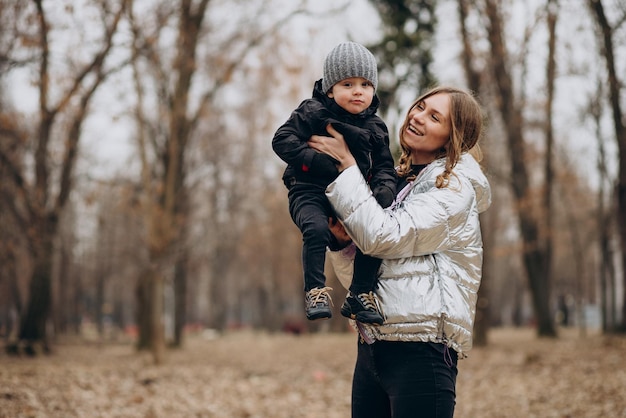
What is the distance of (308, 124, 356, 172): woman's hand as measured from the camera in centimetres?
265

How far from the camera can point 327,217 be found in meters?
2.79

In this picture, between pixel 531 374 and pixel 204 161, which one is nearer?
pixel 531 374

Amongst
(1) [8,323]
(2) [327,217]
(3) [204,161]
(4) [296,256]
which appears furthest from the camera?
(4) [296,256]

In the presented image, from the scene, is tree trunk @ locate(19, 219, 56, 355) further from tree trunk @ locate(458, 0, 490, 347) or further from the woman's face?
the woman's face

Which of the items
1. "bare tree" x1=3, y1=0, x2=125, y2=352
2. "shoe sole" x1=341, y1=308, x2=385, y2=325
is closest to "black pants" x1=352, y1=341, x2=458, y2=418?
"shoe sole" x1=341, y1=308, x2=385, y2=325

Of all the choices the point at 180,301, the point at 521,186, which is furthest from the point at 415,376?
the point at 180,301

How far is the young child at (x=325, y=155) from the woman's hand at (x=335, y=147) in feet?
0.09

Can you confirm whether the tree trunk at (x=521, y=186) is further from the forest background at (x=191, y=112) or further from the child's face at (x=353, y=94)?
the child's face at (x=353, y=94)

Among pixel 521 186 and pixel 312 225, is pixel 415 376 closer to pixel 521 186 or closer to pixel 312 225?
pixel 312 225

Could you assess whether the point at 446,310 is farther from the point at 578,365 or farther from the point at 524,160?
the point at 524,160

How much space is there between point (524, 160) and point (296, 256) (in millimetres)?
18559

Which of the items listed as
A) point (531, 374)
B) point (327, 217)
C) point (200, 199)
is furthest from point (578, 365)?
point (200, 199)

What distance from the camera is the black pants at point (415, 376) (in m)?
2.42

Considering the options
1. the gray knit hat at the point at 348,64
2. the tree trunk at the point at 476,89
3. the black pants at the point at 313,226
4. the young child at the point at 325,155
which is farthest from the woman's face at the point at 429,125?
the tree trunk at the point at 476,89
